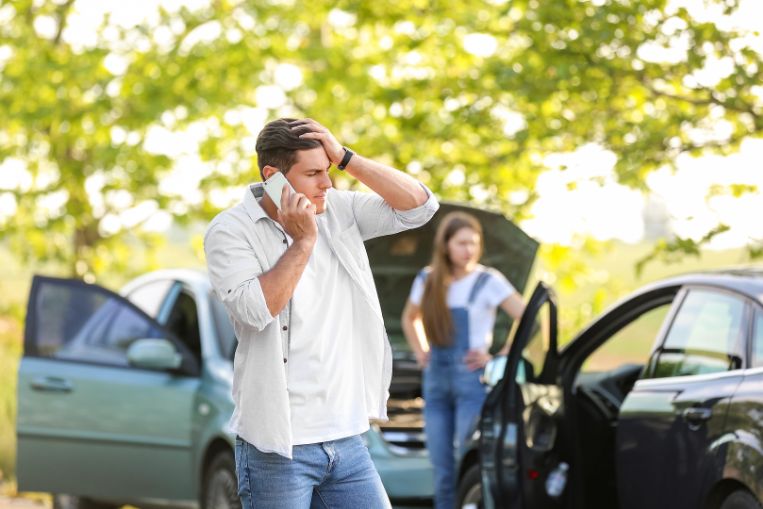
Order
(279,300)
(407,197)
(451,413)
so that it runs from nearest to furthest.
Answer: (279,300), (407,197), (451,413)

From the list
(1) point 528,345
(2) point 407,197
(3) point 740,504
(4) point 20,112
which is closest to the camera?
(2) point 407,197

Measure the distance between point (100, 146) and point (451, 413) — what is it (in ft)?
36.8

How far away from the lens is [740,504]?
554 cm

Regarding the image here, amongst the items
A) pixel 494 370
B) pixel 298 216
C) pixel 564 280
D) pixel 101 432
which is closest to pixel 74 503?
pixel 101 432

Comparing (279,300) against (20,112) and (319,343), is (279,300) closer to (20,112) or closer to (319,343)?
(319,343)

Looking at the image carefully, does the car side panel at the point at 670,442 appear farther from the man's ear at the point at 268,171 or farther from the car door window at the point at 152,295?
the car door window at the point at 152,295

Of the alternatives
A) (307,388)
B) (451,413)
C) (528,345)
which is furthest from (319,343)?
(451,413)

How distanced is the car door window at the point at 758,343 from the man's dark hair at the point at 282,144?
2108 millimetres

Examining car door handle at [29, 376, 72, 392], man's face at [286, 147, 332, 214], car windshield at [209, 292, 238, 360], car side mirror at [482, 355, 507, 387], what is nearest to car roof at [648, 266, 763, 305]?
car side mirror at [482, 355, 507, 387]

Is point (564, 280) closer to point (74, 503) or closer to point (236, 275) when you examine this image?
point (74, 503)

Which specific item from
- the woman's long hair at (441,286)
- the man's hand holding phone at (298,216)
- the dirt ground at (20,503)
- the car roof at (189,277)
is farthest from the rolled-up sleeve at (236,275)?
the dirt ground at (20,503)

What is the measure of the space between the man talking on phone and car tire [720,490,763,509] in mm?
1542

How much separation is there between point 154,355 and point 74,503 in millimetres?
1768

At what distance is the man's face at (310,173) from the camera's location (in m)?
4.41
